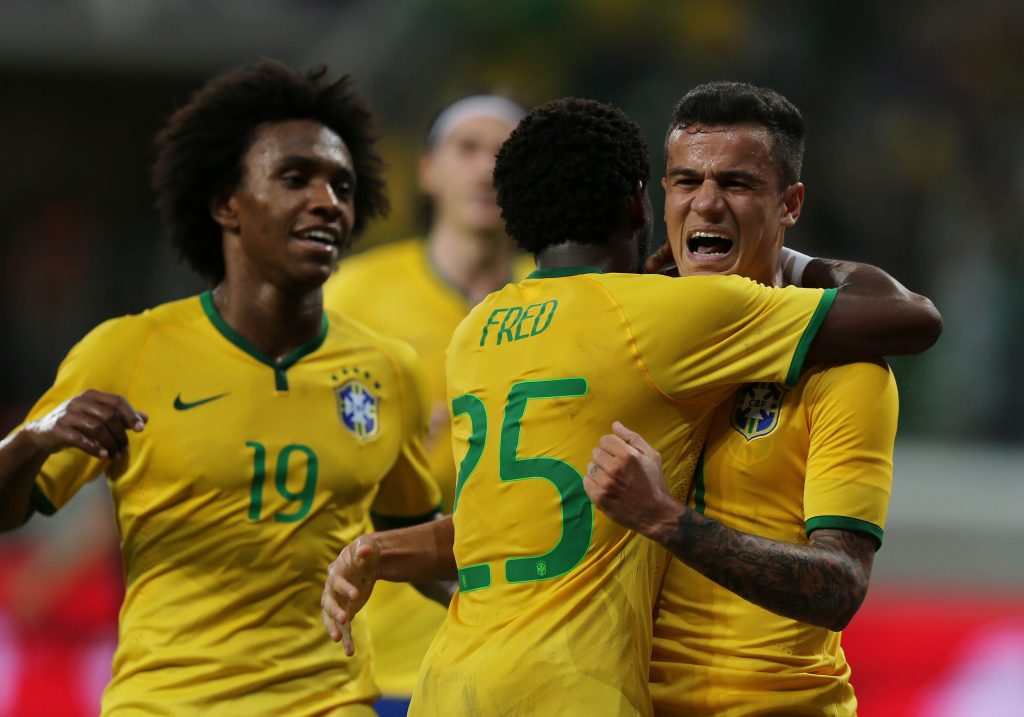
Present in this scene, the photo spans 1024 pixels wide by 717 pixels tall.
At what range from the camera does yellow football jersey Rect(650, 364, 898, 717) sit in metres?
2.99

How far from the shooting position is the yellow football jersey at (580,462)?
2.93m

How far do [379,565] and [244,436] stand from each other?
2.63ft

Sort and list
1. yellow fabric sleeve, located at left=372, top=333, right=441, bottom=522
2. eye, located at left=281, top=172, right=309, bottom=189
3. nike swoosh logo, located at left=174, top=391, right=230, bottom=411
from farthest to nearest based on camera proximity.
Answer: yellow fabric sleeve, located at left=372, top=333, right=441, bottom=522
eye, located at left=281, top=172, right=309, bottom=189
nike swoosh logo, located at left=174, top=391, right=230, bottom=411

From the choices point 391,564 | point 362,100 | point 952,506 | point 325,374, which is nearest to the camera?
point 391,564

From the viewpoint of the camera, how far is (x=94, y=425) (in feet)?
11.5

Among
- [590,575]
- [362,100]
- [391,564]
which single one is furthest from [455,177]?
[590,575]

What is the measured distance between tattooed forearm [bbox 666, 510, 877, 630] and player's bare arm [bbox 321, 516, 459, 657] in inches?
31.0

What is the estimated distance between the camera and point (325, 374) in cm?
420

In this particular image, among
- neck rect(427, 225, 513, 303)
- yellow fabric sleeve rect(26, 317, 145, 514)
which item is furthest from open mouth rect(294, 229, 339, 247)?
neck rect(427, 225, 513, 303)

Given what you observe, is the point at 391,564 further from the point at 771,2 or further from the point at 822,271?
the point at 771,2

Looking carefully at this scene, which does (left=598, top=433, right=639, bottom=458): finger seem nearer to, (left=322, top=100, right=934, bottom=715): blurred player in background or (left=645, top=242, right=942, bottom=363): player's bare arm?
(left=322, top=100, right=934, bottom=715): blurred player in background

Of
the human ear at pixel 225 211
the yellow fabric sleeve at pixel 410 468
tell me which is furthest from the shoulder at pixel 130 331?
the yellow fabric sleeve at pixel 410 468

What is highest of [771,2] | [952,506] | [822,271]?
[771,2]

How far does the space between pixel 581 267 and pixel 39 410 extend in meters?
1.60
